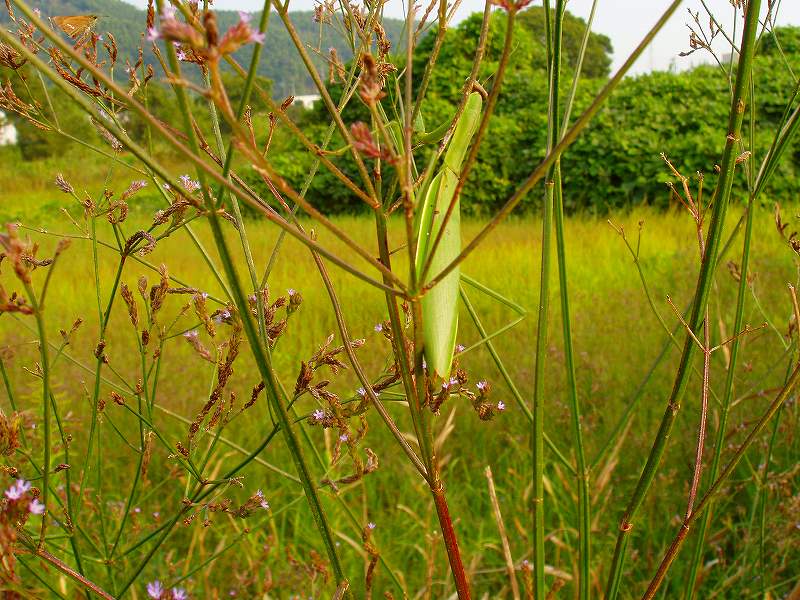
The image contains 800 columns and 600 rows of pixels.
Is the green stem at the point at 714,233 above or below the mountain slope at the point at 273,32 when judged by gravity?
below

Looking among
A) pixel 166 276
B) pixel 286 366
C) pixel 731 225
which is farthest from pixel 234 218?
pixel 731 225

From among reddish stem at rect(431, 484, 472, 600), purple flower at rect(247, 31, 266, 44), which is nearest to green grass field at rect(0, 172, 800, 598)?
reddish stem at rect(431, 484, 472, 600)

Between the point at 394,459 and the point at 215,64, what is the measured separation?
62.3 inches

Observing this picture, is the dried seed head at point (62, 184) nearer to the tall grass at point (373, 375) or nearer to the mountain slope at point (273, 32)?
the tall grass at point (373, 375)

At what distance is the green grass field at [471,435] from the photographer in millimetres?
1219

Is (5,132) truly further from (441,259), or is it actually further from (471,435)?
(441,259)

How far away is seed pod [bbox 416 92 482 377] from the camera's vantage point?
1.35ft

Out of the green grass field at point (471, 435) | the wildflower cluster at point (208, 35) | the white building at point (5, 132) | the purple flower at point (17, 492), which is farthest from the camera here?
the white building at point (5, 132)

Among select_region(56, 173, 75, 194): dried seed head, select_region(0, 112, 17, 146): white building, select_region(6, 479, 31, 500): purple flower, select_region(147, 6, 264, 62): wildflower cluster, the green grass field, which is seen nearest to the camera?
select_region(147, 6, 264, 62): wildflower cluster

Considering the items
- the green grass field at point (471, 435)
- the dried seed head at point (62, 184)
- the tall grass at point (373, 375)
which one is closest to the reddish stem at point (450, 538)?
the tall grass at point (373, 375)

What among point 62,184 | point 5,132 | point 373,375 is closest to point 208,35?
point 62,184

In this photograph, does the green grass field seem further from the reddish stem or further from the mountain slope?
the mountain slope

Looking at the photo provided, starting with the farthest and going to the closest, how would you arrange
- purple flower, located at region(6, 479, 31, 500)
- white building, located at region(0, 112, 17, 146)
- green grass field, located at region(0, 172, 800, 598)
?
1. white building, located at region(0, 112, 17, 146)
2. green grass field, located at region(0, 172, 800, 598)
3. purple flower, located at region(6, 479, 31, 500)

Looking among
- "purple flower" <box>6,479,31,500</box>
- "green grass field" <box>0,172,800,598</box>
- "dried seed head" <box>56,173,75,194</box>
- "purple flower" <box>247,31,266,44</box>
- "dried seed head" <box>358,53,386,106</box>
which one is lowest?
"green grass field" <box>0,172,800,598</box>
